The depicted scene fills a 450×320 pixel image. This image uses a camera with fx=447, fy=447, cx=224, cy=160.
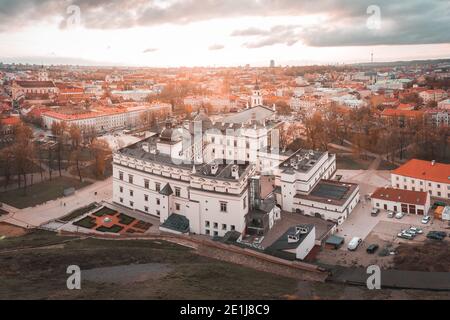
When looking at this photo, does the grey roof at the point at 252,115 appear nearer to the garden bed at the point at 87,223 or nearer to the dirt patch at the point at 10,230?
the garden bed at the point at 87,223

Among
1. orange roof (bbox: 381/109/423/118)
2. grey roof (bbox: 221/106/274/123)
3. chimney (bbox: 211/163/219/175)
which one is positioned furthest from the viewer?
orange roof (bbox: 381/109/423/118)

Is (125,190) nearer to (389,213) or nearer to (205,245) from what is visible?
(205,245)

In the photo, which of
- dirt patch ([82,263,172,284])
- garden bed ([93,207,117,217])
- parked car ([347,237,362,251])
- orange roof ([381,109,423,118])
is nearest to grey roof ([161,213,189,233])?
garden bed ([93,207,117,217])

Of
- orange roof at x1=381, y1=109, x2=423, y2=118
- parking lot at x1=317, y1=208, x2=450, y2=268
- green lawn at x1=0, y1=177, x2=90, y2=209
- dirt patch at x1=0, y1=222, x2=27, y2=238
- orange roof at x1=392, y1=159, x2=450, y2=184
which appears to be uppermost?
orange roof at x1=381, y1=109, x2=423, y2=118

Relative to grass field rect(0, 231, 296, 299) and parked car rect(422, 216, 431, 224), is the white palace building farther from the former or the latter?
parked car rect(422, 216, 431, 224)

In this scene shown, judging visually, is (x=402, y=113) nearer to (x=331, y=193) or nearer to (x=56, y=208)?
(x=331, y=193)
